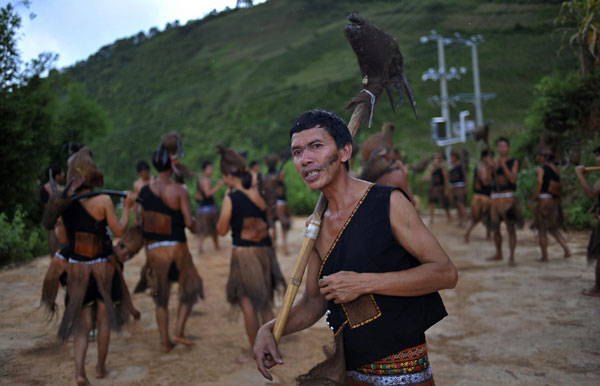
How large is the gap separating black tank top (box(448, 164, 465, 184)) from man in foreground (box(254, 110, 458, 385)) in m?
11.0

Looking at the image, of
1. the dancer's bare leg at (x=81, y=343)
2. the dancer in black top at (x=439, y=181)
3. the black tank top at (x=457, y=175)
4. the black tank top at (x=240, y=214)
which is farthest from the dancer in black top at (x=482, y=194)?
the dancer's bare leg at (x=81, y=343)

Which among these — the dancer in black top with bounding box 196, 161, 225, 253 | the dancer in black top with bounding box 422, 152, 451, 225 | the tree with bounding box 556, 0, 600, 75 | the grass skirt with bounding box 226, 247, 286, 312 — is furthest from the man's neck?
the dancer in black top with bounding box 422, 152, 451, 225

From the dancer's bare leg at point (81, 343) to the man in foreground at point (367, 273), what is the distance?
98.5 inches

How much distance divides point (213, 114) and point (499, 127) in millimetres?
16112

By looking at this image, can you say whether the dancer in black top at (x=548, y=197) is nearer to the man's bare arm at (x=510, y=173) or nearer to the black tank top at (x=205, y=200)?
the man's bare arm at (x=510, y=173)

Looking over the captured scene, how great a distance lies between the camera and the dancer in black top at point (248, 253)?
4.62 m

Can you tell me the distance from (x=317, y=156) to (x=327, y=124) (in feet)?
0.44

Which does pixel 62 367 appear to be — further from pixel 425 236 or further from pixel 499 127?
pixel 499 127

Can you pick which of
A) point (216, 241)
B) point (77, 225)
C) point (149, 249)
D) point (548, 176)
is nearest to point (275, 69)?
point (216, 241)

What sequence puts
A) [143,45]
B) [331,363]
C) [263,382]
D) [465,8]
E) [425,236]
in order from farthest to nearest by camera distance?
1. [465,8]
2. [143,45]
3. [263,382]
4. [331,363]
5. [425,236]

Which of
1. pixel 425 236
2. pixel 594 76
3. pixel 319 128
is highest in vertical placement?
pixel 594 76

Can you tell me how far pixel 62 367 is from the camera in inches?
170

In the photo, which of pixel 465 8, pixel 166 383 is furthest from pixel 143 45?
pixel 166 383

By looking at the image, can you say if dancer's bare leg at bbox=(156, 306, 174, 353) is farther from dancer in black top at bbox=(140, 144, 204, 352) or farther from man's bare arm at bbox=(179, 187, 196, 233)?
man's bare arm at bbox=(179, 187, 196, 233)
